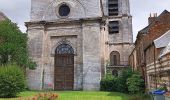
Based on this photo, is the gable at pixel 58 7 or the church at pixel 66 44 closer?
the church at pixel 66 44

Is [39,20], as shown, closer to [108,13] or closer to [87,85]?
[87,85]

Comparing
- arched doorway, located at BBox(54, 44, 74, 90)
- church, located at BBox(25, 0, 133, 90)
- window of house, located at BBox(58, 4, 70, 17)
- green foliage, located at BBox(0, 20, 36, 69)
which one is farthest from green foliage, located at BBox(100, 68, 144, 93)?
window of house, located at BBox(58, 4, 70, 17)

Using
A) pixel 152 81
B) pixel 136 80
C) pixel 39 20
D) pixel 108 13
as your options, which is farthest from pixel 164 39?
pixel 108 13

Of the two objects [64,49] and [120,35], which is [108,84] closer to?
[64,49]

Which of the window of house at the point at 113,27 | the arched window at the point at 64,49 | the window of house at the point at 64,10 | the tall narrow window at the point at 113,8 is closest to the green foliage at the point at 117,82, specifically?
the arched window at the point at 64,49

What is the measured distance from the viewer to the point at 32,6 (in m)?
34.9

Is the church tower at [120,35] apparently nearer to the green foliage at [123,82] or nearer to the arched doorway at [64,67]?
the arched doorway at [64,67]

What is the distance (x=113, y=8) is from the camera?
62.0 m

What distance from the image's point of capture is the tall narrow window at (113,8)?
6153 centimetres

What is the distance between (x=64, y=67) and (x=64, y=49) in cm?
205

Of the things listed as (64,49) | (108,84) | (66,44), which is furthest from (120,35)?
(108,84)

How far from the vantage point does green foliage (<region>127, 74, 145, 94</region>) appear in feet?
83.0

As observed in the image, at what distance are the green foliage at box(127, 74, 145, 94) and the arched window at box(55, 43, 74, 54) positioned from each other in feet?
30.8

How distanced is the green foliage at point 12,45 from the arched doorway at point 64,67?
13.5ft
